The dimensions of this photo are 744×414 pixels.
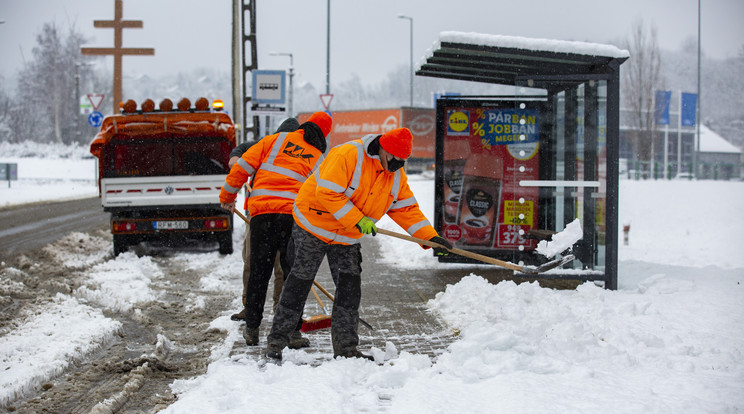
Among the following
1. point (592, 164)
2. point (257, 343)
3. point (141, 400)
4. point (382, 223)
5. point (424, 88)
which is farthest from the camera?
point (424, 88)

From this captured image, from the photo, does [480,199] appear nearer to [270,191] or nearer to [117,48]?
[270,191]

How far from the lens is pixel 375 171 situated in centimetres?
433

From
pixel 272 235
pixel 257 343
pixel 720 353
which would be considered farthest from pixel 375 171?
pixel 720 353

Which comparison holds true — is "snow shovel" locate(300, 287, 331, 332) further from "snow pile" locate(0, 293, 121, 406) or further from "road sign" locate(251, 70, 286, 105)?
"road sign" locate(251, 70, 286, 105)

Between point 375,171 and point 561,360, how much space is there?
5.59ft

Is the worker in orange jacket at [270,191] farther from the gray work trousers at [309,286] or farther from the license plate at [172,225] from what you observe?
the license plate at [172,225]

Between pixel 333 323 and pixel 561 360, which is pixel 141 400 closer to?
pixel 333 323

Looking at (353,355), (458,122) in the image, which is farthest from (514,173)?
(353,355)

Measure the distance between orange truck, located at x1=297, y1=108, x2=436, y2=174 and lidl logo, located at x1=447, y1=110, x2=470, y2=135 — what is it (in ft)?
86.0

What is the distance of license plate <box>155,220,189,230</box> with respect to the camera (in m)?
9.79

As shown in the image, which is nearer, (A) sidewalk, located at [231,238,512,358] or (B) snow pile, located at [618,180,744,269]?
(A) sidewalk, located at [231,238,512,358]

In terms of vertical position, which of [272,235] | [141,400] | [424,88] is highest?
[424,88]

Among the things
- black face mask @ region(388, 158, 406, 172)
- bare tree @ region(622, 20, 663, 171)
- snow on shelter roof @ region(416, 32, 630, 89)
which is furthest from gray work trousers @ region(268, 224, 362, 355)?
bare tree @ region(622, 20, 663, 171)

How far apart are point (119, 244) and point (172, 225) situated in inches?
36.0
